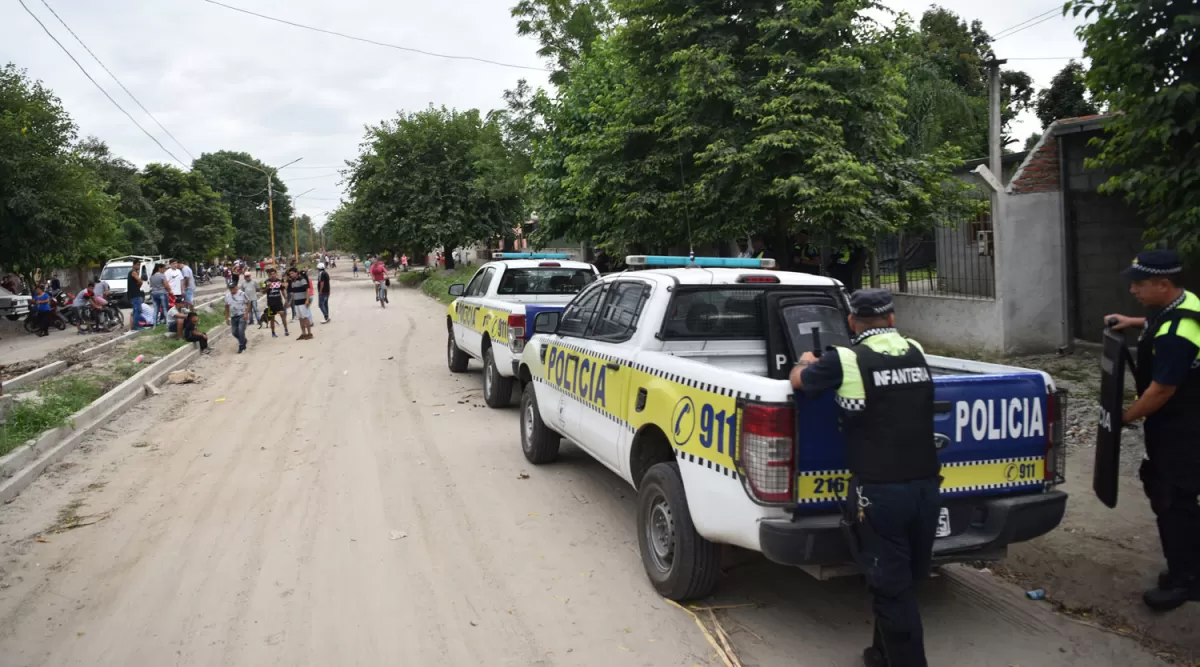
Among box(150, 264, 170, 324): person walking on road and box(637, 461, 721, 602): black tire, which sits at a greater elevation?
box(150, 264, 170, 324): person walking on road

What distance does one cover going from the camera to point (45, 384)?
11445 millimetres

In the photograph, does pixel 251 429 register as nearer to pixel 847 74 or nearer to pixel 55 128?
pixel 847 74

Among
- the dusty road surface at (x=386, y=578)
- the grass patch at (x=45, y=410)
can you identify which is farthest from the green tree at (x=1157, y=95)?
the grass patch at (x=45, y=410)

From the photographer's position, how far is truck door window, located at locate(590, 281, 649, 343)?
226 inches

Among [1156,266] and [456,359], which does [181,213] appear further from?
[1156,266]

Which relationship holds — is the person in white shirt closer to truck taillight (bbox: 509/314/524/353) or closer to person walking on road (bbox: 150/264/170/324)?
person walking on road (bbox: 150/264/170/324)

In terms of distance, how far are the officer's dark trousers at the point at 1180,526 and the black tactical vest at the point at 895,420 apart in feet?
5.55

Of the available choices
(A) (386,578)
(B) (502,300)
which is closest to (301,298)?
(B) (502,300)

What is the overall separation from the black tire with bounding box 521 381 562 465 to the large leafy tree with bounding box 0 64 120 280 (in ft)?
70.0

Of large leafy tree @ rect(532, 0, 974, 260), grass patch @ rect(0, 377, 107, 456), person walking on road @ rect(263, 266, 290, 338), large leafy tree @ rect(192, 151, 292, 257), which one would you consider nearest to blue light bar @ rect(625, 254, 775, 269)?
large leafy tree @ rect(532, 0, 974, 260)

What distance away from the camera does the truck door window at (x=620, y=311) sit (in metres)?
5.73

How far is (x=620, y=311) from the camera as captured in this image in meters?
6.02

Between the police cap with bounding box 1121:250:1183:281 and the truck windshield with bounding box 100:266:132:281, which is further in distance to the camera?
the truck windshield with bounding box 100:266:132:281

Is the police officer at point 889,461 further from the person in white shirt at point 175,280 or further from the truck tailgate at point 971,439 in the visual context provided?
the person in white shirt at point 175,280
